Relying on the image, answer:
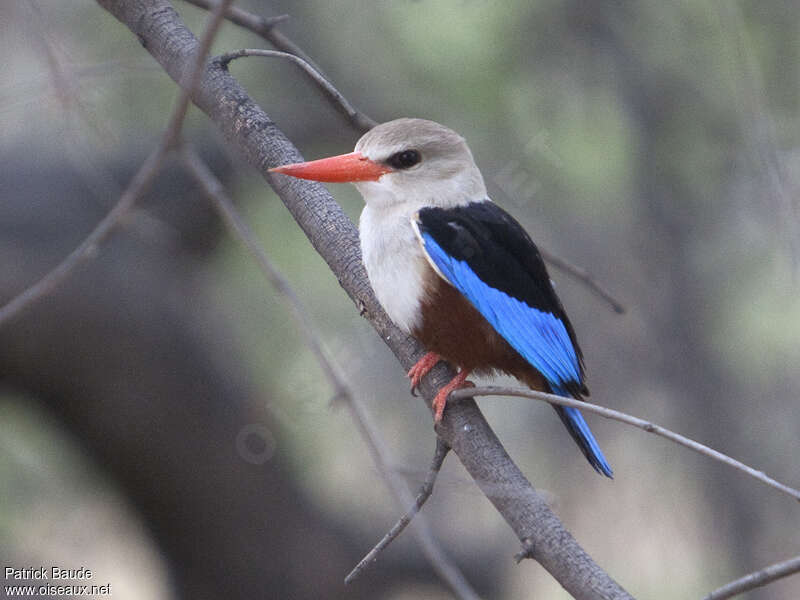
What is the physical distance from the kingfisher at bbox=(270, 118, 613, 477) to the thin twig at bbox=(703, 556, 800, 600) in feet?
2.74

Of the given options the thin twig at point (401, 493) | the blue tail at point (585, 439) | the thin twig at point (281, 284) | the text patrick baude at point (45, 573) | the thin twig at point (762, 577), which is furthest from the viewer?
the text patrick baude at point (45, 573)

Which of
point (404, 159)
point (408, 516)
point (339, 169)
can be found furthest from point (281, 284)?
point (404, 159)

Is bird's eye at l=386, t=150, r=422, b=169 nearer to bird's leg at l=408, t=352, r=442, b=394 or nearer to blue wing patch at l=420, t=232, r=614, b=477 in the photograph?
blue wing patch at l=420, t=232, r=614, b=477

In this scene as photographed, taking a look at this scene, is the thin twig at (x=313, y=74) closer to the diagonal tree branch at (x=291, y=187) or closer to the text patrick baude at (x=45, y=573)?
the diagonal tree branch at (x=291, y=187)

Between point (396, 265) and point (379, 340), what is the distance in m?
2.40

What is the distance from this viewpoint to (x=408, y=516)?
4.66 ft

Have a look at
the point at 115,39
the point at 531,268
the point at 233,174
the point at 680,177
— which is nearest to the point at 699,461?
the point at 680,177

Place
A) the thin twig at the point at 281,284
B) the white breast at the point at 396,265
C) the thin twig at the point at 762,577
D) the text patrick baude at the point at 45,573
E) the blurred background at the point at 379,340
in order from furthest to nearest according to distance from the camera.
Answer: the blurred background at the point at 379,340 < the text patrick baude at the point at 45,573 < the white breast at the point at 396,265 < the thin twig at the point at 281,284 < the thin twig at the point at 762,577

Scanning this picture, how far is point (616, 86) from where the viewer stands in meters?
4.48

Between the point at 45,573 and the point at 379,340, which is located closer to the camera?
the point at 45,573

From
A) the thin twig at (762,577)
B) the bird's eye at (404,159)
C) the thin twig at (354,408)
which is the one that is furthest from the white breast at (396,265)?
the thin twig at (762,577)

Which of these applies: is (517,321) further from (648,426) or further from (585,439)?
(648,426)

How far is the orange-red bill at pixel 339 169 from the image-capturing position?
1.87 m

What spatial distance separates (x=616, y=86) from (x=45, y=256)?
8.41 ft
